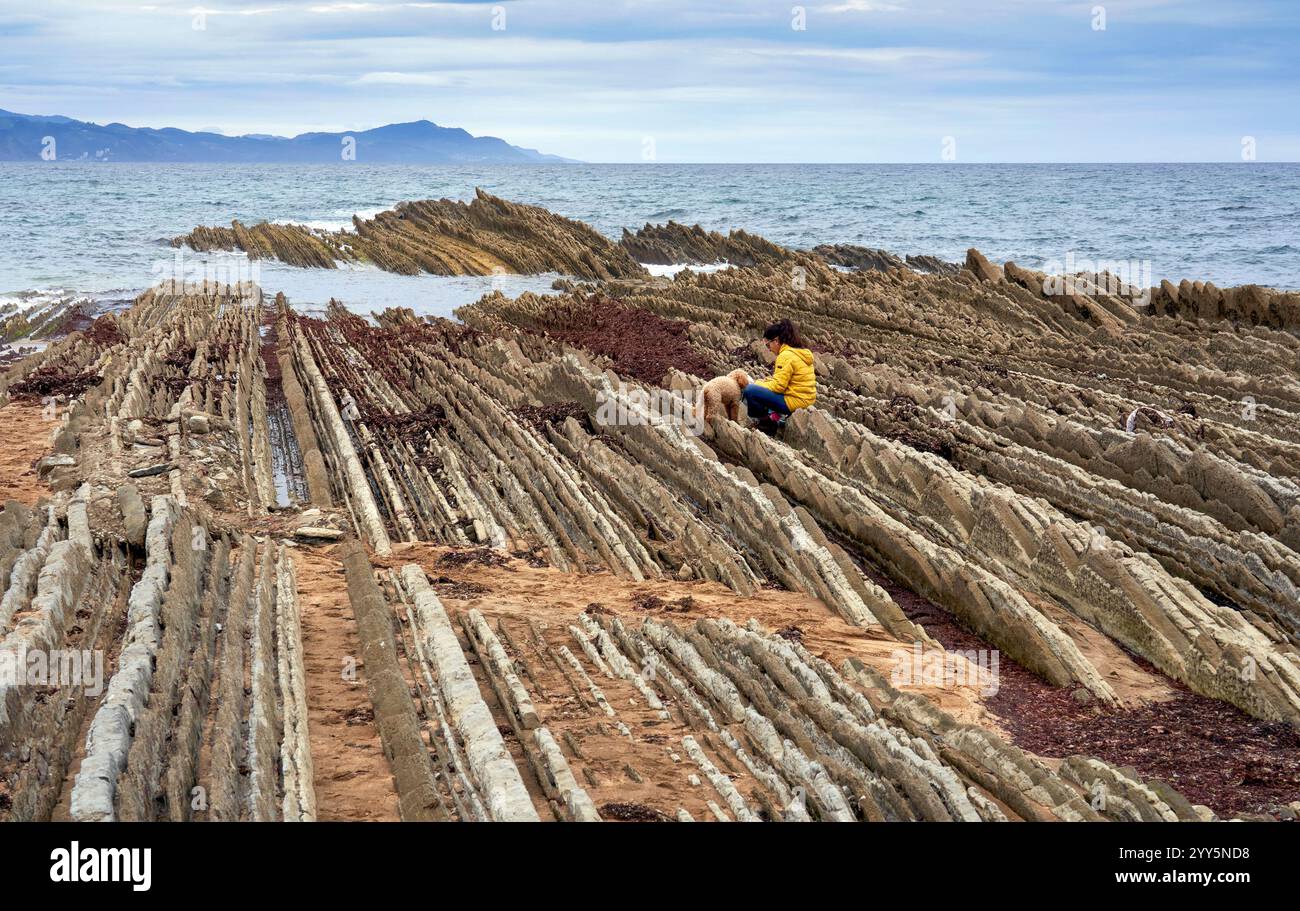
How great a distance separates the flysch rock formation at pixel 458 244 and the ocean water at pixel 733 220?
1.77 meters

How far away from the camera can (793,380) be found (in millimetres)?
15656

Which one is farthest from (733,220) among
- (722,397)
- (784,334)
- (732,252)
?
(784,334)

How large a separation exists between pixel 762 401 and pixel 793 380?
555mm

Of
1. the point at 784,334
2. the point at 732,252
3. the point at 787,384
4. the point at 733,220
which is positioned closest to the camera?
the point at 784,334

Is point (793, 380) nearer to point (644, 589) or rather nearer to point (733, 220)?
point (644, 589)

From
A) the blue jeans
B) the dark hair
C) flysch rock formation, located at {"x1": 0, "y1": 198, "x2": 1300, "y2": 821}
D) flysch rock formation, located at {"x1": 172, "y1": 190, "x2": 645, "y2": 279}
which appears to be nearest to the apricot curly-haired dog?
the blue jeans

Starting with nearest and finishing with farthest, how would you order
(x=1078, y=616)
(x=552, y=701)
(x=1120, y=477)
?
(x=552, y=701)
(x=1078, y=616)
(x=1120, y=477)

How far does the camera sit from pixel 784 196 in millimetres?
117125

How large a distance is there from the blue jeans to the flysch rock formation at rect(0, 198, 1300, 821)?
0.65 m

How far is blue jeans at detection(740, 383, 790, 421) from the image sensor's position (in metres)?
15.7

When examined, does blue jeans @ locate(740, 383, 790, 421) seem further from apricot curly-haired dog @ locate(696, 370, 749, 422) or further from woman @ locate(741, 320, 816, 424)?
apricot curly-haired dog @ locate(696, 370, 749, 422)

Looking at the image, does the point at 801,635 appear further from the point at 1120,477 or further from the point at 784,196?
the point at 784,196
